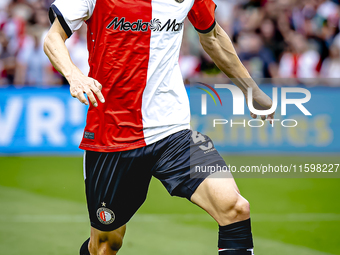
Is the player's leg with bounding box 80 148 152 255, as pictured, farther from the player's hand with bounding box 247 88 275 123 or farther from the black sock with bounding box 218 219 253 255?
the player's hand with bounding box 247 88 275 123

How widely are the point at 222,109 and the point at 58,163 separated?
329 centimetres

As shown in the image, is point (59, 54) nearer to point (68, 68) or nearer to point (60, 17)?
point (68, 68)

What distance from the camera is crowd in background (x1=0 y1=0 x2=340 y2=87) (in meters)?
10.5

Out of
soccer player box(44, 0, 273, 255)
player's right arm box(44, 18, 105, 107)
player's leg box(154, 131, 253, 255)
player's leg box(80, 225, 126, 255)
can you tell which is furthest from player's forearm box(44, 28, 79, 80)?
player's leg box(80, 225, 126, 255)

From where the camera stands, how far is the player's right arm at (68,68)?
9.32 feet

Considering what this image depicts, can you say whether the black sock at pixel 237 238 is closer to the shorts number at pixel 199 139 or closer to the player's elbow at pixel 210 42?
the shorts number at pixel 199 139

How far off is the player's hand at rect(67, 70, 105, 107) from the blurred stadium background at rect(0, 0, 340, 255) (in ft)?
8.71

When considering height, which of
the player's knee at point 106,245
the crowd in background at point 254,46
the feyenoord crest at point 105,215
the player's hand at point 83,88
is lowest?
the player's knee at point 106,245

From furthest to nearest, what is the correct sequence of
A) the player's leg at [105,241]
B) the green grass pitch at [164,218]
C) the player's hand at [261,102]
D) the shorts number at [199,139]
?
the green grass pitch at [164,218]
the player's hand at [261,102]
the player's leg at [105,241]
the shorts number at [199,139]

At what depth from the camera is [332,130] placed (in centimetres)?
973

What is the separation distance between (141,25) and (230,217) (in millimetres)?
1370

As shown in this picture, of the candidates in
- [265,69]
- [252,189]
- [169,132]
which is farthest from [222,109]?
[169,132]

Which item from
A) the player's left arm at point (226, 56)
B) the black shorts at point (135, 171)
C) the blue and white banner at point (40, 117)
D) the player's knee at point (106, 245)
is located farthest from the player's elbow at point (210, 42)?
the blue and white banner at point (40, 117)

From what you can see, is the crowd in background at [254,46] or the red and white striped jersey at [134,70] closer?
the red and white striped jersey at [134,70]
